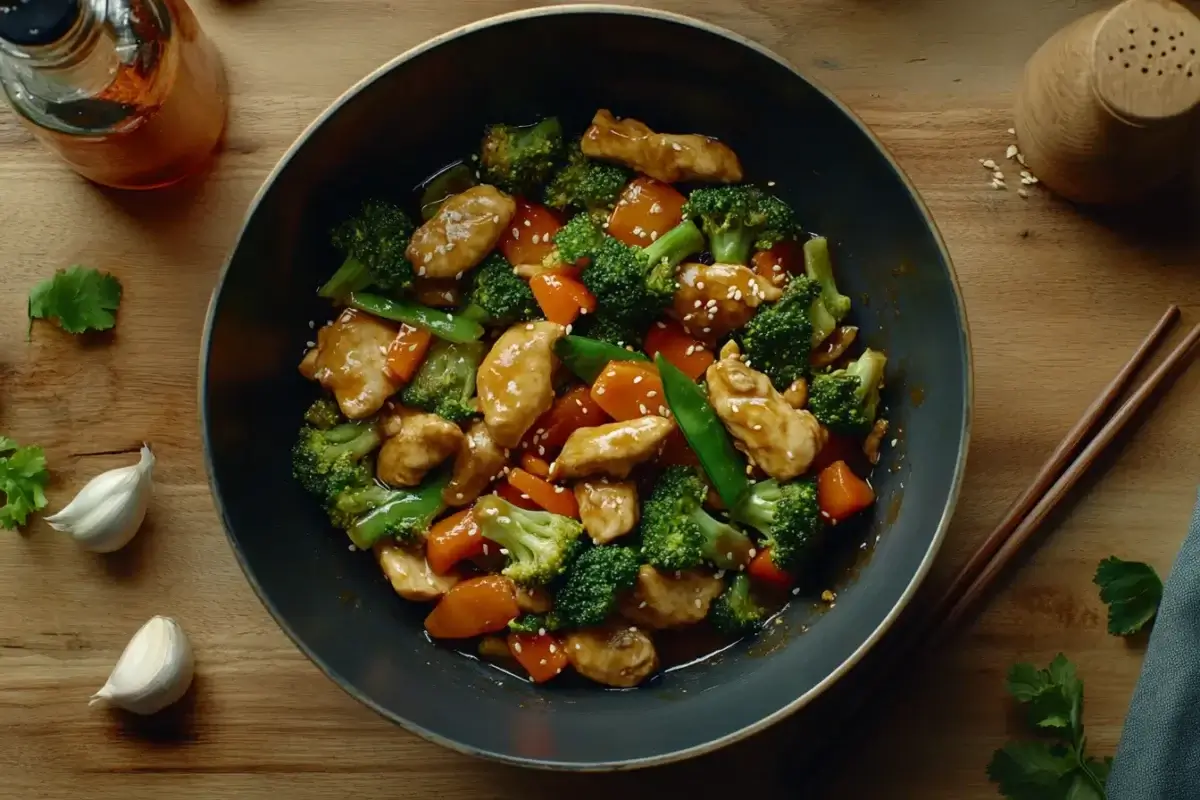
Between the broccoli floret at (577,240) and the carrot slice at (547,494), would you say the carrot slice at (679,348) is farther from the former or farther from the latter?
the carrot slice at (547,494)

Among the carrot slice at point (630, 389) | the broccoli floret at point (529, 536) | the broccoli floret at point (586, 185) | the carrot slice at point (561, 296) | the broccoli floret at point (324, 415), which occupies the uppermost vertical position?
the broccoli floret at point (586, 185)

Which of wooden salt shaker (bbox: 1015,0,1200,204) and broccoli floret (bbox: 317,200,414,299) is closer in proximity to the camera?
wooden salt shaker (bbox: 1015,0,1200,204)

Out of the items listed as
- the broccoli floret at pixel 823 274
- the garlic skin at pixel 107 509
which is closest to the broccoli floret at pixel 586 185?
the broccoli floret at pixel 823 274

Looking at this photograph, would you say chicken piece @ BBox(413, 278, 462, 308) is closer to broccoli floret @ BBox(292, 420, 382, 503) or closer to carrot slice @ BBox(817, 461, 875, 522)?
broccoli floret @ BBox(292, 420, 382, 503)

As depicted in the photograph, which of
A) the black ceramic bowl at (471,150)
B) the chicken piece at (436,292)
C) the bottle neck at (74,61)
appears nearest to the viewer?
the bottle neck at (74,61)

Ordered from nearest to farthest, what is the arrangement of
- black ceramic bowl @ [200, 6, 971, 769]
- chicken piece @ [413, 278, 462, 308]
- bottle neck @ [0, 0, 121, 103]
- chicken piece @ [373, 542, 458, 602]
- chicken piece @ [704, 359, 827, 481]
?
bottle neck @ [0, 0, 121, 103], black ceramic bowl @ [200, 6, 971, 769], chicken piece @ [704, 359, 827, 481], chicken piece @ [373, 542, 458, 602], chicken piece @ [413, 278, 462, 308]

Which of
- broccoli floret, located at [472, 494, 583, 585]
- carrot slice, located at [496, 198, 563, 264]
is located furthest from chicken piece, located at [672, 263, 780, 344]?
broccoli floret, located at [472, 494, 583, 585]

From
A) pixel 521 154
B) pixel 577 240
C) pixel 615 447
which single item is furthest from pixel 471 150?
pixel 615 447
